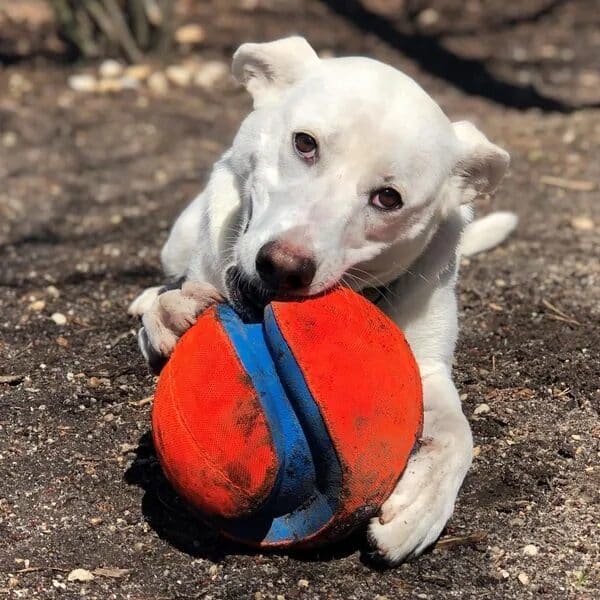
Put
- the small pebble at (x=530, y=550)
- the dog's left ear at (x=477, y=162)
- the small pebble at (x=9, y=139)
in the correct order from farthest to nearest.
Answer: the small pebble at (x=9, y=139), the dog's left ear at (x=477, y=162), the small pebble at (x=530, y=550)

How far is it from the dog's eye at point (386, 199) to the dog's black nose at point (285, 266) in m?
0.34

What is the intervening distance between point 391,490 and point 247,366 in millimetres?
552

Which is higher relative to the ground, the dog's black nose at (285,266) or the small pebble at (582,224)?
the dog's black nose at (285,266)

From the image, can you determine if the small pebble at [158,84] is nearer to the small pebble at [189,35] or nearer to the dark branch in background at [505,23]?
the small pebble at [189,35]

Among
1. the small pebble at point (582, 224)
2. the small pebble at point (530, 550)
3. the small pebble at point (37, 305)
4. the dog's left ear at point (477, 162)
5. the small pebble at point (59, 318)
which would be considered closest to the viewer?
the small pebble at point (530, 550)

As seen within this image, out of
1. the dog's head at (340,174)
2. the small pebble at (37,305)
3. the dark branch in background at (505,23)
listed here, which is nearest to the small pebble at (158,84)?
the dark branch in background at (505,23)

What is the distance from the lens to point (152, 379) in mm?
4117

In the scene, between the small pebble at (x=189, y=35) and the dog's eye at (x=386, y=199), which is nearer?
the dog's eye at (x=386, y=199)

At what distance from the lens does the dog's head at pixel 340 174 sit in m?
3.00

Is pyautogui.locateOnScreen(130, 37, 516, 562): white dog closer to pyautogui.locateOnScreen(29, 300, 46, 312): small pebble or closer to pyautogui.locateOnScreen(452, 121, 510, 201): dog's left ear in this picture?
pyautogui.locateOnScreen(452, 121, 510, 201): dog's left ear

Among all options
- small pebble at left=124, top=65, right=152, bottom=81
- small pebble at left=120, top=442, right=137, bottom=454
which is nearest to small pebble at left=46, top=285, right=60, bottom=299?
small pebble at left=120, top=442, right=137, bottom=454

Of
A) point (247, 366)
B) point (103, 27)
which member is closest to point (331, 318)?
point (247, 366)

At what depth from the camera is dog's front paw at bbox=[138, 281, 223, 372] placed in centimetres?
328

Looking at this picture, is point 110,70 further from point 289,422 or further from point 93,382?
point 289,422
